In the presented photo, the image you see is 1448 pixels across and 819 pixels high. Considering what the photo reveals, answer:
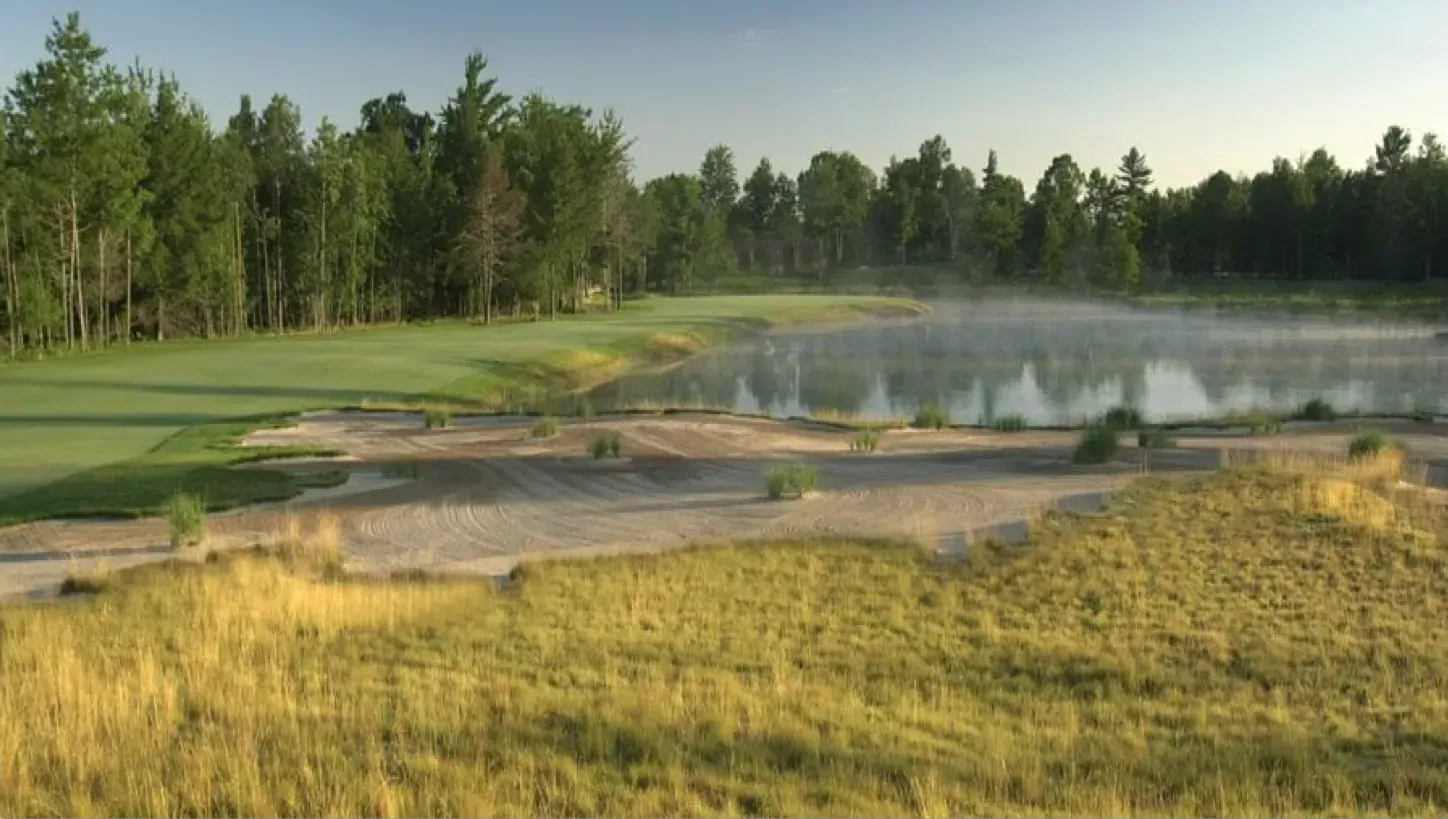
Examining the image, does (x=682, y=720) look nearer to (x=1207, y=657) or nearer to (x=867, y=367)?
(x=1207, y=657)

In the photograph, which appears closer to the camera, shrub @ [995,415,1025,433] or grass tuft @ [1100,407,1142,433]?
shrub @ [995,415,1025,433]

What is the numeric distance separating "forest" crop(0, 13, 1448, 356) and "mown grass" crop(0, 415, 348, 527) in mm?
30063

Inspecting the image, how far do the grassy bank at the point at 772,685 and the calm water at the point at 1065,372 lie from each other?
20.8 metres

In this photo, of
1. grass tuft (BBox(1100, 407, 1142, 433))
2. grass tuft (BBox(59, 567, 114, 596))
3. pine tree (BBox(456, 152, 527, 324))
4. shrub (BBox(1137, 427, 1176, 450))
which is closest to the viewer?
grass tuft (BBox(59, 567, 114, 596))

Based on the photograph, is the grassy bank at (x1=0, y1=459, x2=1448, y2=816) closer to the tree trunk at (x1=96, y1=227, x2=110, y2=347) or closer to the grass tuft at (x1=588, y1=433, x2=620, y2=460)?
the grass tuft at (x1=588, y1=433, x2=620, y2=460)

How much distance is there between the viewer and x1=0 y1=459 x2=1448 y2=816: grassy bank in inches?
274

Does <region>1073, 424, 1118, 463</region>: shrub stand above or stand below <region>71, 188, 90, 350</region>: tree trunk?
below

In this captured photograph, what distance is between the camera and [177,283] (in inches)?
2302

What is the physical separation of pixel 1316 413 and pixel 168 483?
28.7 m

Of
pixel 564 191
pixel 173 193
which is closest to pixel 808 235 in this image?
pixel 564 191

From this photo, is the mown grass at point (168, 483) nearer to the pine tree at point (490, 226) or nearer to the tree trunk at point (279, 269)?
the tree trunk at point (279, 269)

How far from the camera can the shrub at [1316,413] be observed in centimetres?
3152

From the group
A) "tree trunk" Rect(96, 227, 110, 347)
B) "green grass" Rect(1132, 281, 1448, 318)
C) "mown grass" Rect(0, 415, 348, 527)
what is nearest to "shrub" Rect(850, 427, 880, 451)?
"mown grass" Rect(0, 415, 348, 527)

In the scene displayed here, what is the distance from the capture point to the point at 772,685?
31.3ft
